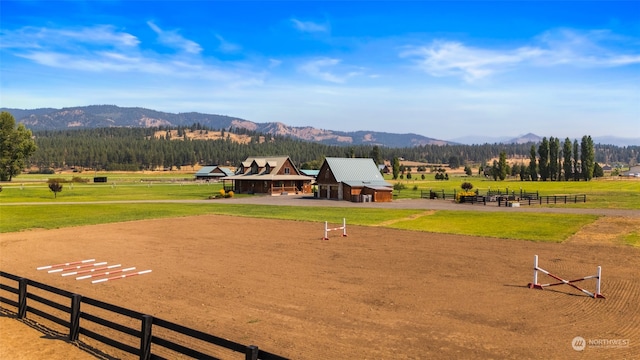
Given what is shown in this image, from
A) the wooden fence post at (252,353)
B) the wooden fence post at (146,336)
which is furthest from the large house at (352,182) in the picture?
the wooden fence post at (252,353)

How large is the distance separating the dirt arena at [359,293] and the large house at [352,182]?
35011 millimetres

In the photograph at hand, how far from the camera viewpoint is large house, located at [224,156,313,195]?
270 feet

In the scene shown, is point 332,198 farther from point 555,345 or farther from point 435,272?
point 555,345

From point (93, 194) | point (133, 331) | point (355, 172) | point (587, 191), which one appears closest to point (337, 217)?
point (355, 172)

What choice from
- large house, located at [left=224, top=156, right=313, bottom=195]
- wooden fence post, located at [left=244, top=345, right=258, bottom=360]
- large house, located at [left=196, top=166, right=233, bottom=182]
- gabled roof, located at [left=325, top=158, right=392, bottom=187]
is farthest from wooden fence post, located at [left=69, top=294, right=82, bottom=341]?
large house, located at [left=196, top=166, right=233, bottom=182]

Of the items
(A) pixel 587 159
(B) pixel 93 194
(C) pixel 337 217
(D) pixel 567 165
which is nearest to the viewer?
(C) pixel 337 217

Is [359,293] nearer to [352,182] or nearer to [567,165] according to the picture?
[352,182]

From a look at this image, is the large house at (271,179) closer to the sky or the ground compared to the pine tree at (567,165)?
closer to the ground

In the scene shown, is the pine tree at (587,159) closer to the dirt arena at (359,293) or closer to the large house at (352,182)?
the large house at (352,182)

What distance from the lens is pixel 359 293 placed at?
685 inches

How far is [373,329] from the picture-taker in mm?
13406

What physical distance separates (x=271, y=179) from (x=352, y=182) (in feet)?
57.6

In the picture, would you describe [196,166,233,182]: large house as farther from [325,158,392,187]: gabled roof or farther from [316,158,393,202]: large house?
[325,158,392,187]: gabled roof

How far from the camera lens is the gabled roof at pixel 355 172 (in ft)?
231
